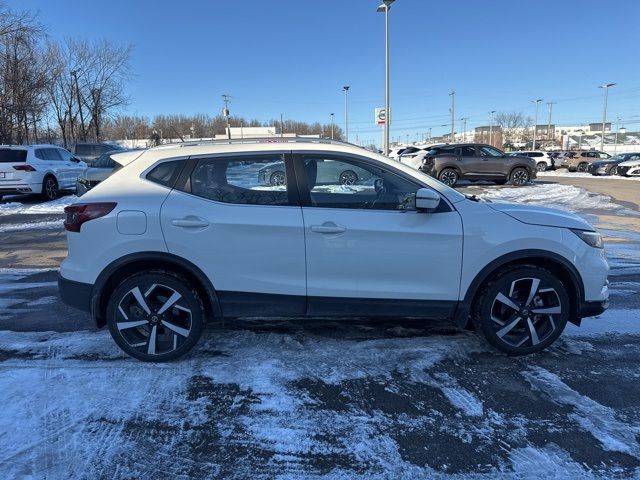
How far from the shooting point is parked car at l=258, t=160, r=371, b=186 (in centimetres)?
367

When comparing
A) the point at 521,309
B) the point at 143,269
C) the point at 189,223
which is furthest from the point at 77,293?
the point at 521,309

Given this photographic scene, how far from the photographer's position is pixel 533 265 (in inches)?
145

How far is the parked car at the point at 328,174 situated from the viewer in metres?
3.67

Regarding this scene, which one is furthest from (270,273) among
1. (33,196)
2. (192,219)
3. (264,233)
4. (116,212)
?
(33,196)

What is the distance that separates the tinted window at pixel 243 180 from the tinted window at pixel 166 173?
13 centimetres

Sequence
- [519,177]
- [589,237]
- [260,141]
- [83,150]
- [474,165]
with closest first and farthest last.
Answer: [589,237]
[260,141]
[474,165]
[519,177]
[83,150]

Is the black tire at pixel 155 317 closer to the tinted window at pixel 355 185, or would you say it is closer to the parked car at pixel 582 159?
the tinted window at pixel 355 185

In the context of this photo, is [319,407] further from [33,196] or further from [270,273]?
[33,196]

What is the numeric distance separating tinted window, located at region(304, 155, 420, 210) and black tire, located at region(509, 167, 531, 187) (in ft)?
62.1

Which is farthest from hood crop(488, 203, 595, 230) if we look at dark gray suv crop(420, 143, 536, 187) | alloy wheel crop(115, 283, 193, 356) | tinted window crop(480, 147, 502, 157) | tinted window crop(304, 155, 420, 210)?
tinted window crop(480, 147, 502, 157)

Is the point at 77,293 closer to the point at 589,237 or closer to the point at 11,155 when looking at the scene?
the point at 589,237

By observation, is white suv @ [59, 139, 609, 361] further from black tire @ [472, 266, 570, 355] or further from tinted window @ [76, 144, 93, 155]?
tinted window @ [76, 144, 93, 155]

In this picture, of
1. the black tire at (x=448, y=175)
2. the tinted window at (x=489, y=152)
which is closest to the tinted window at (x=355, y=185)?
the black tire at (x=448, y=175)

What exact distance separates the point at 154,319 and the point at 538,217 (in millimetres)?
3105
